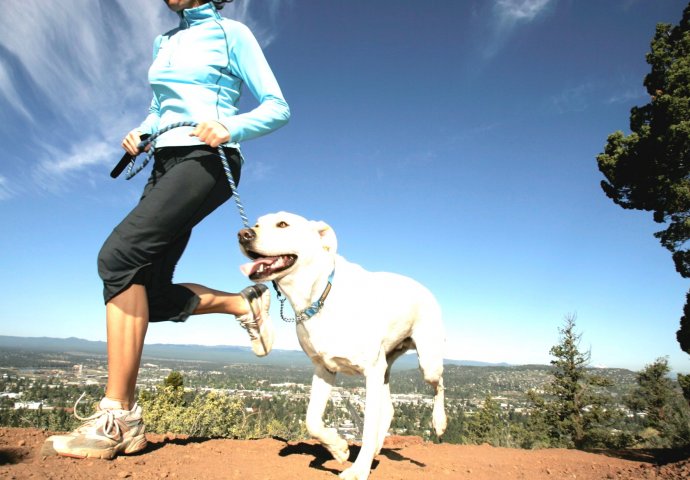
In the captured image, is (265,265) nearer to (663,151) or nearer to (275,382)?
(663,151)

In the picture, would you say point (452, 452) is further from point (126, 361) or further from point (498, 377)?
point (498, 377)

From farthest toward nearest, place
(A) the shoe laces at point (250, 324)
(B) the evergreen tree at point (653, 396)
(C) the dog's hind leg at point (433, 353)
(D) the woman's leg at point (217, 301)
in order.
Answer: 1. (B) the evergreen tree at point (653, 396)
2. (C) the dog's hind leg at point (433, 353)
3. (A) the shoe laces at point (250, 324)
4. (D) the woman's leg at point (217, 301)

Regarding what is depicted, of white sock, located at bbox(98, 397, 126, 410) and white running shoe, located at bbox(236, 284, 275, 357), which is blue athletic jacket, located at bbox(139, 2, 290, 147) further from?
white sock, located at bbox(98, 397, 126, 410)

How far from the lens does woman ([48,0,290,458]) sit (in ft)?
8.42

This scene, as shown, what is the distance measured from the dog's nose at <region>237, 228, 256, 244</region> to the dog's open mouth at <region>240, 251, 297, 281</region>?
131 millimetres

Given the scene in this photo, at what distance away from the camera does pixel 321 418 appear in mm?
3090

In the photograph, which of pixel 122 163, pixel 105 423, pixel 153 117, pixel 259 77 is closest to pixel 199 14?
pixel 259 77

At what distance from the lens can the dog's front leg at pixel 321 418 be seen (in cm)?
306

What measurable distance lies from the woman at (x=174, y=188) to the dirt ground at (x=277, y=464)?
0.76 feet

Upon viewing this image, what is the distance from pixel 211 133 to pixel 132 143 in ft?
2.67

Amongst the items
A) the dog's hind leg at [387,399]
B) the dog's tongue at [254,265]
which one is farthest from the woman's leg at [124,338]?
the dog's hind leg at [387,399]

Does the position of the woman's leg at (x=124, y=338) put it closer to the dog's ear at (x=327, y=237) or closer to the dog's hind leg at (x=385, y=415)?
the dog's ear at (x=327, y=237)

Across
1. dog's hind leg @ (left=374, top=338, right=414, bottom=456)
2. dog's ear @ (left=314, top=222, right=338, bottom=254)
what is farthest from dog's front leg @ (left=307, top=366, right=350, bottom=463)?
dog's ear @ (left=314, top=222, right=338, bottom=254)

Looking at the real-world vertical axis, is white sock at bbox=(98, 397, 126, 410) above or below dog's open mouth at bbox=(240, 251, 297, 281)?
below
